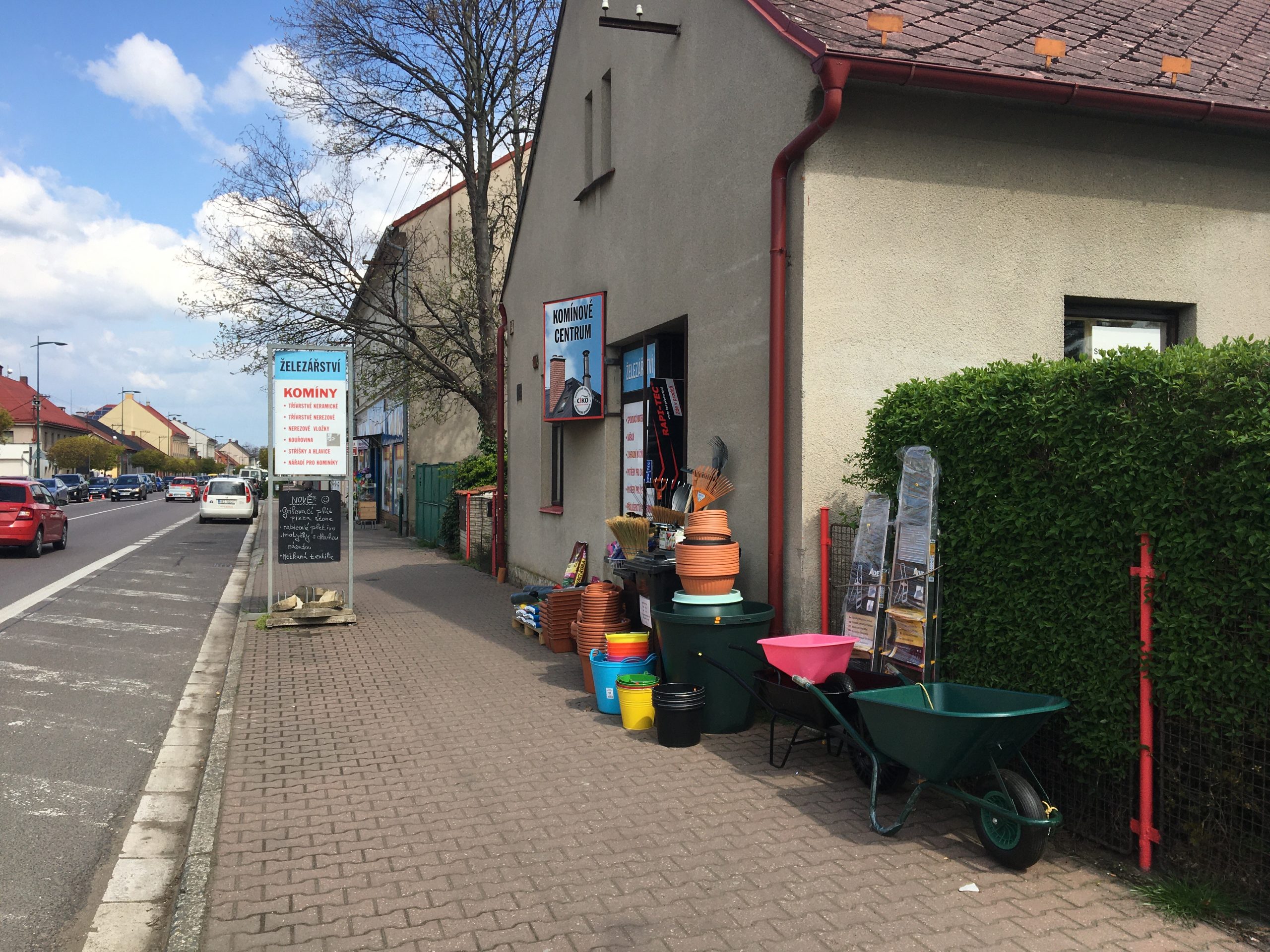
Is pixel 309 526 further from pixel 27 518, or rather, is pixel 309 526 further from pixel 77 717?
pixel 27 518

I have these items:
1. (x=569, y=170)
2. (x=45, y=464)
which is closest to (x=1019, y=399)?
(x=569, y=170)

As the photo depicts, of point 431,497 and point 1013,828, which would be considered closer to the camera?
point 1013,828

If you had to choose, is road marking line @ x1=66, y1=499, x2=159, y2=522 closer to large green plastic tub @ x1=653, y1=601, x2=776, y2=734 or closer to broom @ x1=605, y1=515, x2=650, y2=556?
broom @ x1=605, y1=515, x2=650, y2=556

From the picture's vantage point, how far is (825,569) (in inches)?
268

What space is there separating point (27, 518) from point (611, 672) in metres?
17.8

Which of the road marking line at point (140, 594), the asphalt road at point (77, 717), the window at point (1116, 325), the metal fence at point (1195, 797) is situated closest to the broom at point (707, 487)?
the window at point (1116, 325)

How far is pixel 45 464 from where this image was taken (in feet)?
248

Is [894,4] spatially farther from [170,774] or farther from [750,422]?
[170,774]

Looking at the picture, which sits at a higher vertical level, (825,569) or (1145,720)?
(825,569)

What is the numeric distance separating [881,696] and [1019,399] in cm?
162

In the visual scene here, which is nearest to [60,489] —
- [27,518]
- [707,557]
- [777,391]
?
[27,518]

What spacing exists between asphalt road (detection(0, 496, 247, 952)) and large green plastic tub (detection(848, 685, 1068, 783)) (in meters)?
3.56

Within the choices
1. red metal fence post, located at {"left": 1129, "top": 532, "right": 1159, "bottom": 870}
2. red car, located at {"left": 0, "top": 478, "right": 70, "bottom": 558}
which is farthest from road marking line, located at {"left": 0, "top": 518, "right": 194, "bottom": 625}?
red metal fence post, located at {"left": 1129, "top": 532, "right": 1159, "bottom": 870}

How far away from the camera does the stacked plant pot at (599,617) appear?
852cm
